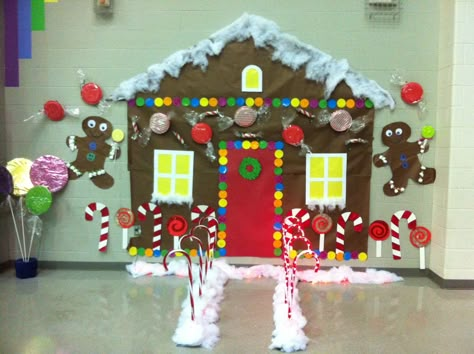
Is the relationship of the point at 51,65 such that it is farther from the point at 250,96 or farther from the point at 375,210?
the point at 375,210

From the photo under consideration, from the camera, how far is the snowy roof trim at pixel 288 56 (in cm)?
385

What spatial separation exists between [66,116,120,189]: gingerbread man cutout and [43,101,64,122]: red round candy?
0.22 meters

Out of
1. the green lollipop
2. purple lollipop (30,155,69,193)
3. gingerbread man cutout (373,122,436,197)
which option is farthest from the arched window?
the green lollipop

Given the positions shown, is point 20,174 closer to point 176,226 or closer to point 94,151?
point 94,151

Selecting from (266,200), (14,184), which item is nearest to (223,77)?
(266,200)

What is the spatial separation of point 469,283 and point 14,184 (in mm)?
4135

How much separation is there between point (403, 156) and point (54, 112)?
3.22 meters

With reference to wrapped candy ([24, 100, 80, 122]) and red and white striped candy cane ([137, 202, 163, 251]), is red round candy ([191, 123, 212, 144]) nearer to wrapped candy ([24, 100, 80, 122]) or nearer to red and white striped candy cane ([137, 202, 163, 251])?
red and white striped candy cane ([137, 202, 163, 251])

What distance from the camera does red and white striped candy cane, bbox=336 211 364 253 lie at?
13.0ft

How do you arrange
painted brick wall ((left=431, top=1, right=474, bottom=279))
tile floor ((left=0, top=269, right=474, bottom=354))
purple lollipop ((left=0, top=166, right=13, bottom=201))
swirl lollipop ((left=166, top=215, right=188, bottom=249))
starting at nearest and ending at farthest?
tile floor ((left=0, top=269, right=474, bottom=354))
painted brick wall ((left=431, top=1, right=474, bottom=279))
purple lollipop ((left=0, top=166, right=13, bottom=201))
swirl lollipop ((left=166, top=215, right=188, bottom=249))

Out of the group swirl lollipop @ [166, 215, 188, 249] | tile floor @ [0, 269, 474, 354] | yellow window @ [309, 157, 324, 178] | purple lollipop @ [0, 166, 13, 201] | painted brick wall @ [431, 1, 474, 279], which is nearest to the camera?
tile floor @ [0, 269, 474, 354]

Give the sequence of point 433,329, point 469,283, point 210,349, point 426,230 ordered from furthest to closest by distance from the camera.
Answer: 1. point 426,230
2. point 469,283
3. point 433,329
4. point 210,349

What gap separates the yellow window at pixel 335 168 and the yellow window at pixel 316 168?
7 centimetres

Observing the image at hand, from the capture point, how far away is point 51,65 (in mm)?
4035
